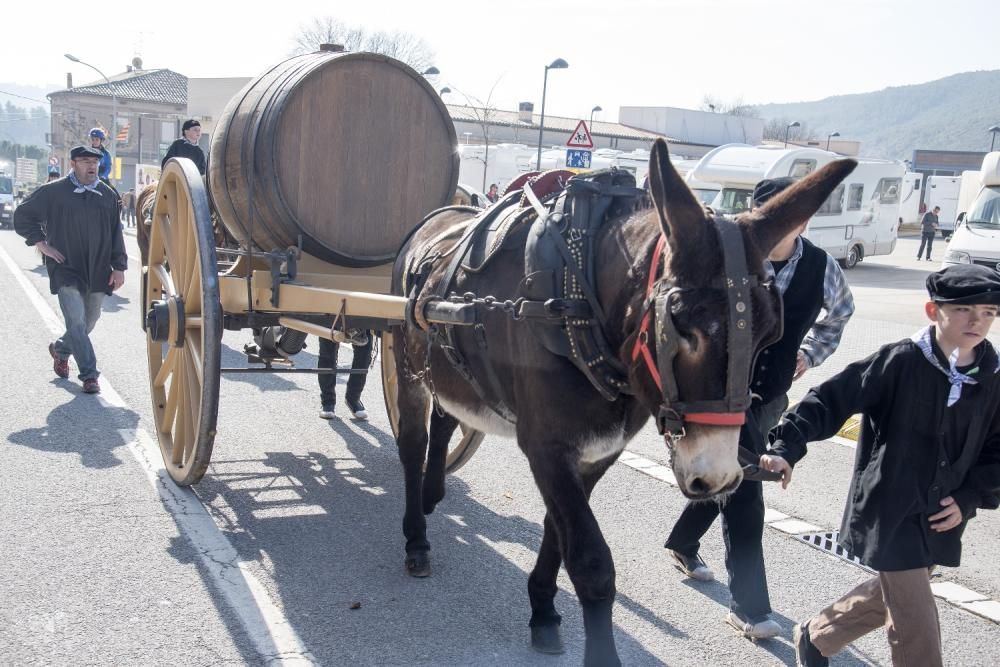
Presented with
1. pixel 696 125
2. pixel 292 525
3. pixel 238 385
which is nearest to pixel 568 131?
pixel 696 125

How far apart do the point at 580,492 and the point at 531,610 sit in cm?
93

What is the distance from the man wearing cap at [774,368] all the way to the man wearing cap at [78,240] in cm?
555

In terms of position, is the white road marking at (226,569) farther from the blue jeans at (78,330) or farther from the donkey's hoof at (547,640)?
the blue jeans at (78,330)

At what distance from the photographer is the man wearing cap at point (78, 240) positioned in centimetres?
757

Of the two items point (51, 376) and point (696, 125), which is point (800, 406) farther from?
point (696, 125)

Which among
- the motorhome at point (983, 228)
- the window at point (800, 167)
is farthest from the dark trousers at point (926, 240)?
the motorhome at point (983, 228)

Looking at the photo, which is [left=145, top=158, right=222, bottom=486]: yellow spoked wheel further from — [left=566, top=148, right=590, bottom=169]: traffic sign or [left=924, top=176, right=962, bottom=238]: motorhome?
[left=924, top=176, right=962, bottom=238]: motorhome

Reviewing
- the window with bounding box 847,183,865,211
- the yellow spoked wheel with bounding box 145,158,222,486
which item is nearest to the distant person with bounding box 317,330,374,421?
the yellow spoked wheel with bounding box 145,158,222,486

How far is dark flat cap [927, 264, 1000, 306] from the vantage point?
2.87 m

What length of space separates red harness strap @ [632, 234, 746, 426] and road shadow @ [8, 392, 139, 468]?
13.0 feet

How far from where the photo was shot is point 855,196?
24.9 meters

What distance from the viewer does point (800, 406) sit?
329cm

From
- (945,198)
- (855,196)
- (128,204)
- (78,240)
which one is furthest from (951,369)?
(945,198)

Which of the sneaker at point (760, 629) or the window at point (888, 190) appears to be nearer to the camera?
the sneaker at point (760, 629)
